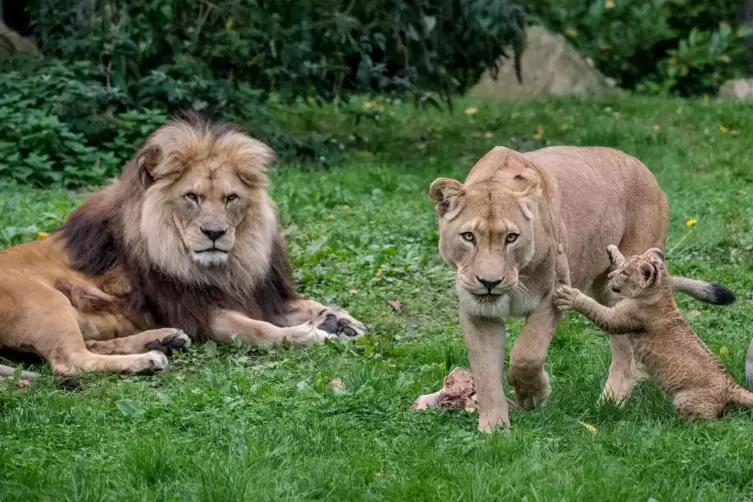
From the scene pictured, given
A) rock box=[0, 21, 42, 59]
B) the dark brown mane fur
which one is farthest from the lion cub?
rock box=[0, 21, 42, 59]

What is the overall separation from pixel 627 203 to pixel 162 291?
2510 millimetres

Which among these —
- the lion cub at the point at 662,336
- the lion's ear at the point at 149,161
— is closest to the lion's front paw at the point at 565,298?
the lion cub at the point at 662,336

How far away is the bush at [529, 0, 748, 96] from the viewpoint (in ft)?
52.5

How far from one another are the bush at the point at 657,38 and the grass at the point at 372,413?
6.88 meters

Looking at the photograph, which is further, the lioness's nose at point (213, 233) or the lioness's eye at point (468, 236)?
the lioness's nose at point (213, 233)

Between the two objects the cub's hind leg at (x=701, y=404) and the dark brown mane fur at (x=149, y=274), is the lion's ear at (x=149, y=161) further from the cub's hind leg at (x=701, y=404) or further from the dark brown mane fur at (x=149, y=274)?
the cub's hind leg at (x=701, y=404)

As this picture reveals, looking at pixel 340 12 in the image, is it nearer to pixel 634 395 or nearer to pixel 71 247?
pixel 71 247

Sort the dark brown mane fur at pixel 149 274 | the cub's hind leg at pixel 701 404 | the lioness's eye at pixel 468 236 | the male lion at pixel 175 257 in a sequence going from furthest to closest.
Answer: the dark brown mane fur at pixel 149 274
the male lion at pixel 175 257
the cub's hind leg at pixel 701 404
the lioness's eye at pixel 468 236

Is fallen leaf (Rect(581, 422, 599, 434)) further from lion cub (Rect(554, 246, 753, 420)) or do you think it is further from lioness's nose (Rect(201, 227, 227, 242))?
lioness's nose (Rect(201, 227, 227, 242))

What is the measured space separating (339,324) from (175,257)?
94 cm

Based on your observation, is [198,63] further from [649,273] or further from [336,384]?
[649,273]

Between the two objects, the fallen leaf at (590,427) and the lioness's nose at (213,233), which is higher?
the fallen leaf at (590,427)

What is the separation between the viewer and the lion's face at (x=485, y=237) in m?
4.43

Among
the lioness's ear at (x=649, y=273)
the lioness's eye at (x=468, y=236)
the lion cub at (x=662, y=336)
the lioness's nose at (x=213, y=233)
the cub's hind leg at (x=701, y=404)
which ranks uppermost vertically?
the lioness's eye at (x=468, y=236)
